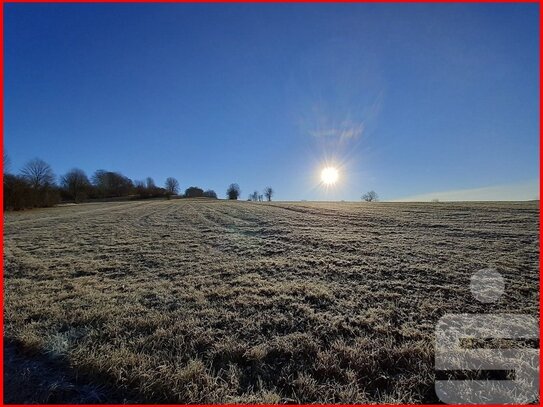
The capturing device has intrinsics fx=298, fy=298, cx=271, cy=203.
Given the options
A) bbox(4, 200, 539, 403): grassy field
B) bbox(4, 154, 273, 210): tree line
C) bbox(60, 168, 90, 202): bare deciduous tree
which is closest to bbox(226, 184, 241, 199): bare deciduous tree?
bbox(4, 154, 273, 210): tree line

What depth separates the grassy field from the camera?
3.84 metres

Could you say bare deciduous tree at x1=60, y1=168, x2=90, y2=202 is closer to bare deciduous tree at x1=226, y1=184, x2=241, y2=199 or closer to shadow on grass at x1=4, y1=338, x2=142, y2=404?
bare deciduous tree at x1=226, y1=184, x2=241, y2=199

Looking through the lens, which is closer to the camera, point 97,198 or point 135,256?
point 135,256

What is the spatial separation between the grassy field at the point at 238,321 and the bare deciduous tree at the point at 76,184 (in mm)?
92928

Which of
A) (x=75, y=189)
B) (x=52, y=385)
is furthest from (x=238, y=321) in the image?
(x=75, y=189)

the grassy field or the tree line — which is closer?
the grassy field

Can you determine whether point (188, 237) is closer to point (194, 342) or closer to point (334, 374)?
point (194, 342)

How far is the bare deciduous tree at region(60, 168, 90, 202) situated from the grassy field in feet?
305

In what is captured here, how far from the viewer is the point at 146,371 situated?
4020 millimetres

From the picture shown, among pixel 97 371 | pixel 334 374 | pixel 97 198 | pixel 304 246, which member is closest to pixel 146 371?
pixel 97 371

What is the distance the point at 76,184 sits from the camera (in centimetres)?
9350

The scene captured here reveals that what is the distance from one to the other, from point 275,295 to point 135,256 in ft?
23.2

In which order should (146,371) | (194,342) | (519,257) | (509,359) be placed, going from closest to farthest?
(146,371) → (509,359) → (194,342) → (519,257)

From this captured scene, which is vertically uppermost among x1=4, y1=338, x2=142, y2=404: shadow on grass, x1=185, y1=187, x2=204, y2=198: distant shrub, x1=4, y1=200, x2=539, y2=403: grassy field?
x1=185, y1=187, x2=204, y2=198: distant shrub
